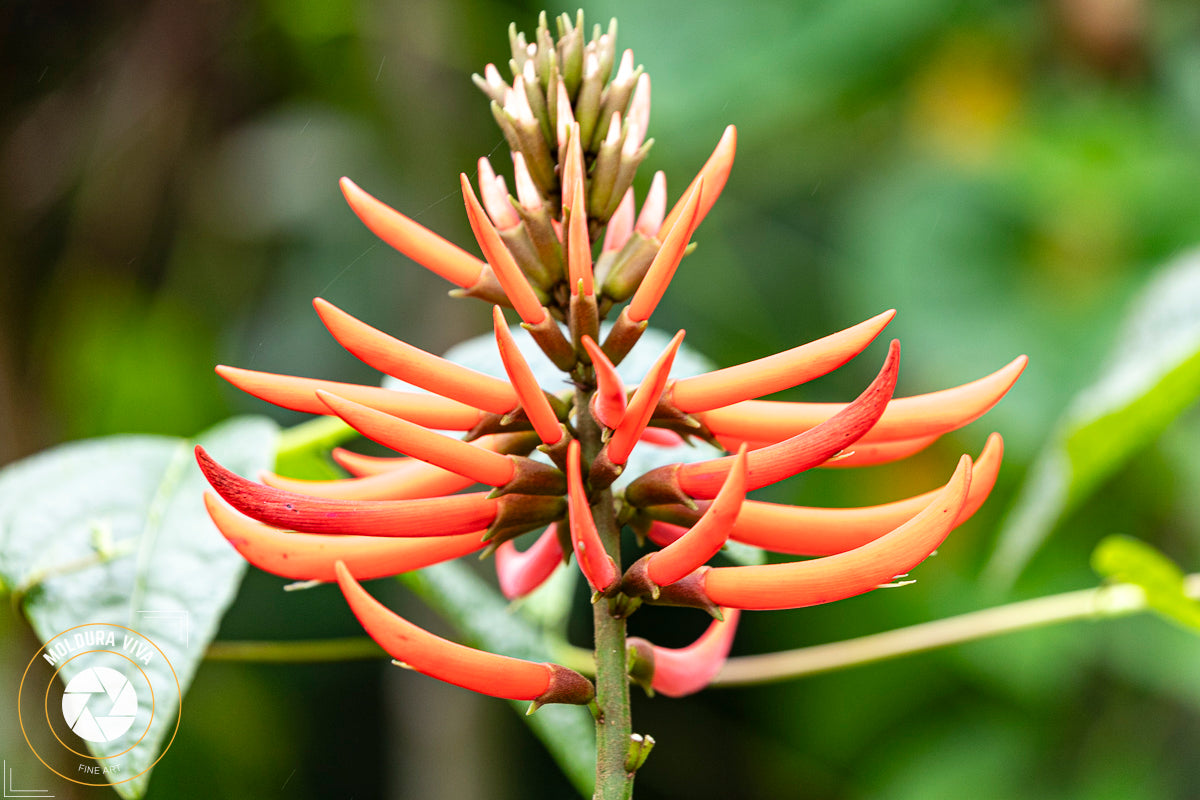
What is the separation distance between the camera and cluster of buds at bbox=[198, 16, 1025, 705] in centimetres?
48

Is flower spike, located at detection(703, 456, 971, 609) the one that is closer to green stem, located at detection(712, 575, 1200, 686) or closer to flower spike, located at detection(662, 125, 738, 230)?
flower spike, located at detection(662, 125, 738, 230)

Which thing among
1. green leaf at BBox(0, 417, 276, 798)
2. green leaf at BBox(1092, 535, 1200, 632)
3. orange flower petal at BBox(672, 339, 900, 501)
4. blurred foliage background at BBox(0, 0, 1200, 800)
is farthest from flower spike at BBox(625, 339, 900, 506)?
blurred foliage background at BBox(0, 0, 1200, 800)

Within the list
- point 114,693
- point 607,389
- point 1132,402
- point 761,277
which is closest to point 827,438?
point 607,389

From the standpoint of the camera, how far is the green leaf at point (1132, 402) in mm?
947

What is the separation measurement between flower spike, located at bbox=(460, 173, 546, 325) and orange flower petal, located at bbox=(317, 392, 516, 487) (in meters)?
0.08

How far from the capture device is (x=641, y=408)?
0.50m

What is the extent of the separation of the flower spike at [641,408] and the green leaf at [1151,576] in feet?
1.81

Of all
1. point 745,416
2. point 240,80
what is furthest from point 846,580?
point 240,80

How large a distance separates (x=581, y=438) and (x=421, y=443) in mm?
114

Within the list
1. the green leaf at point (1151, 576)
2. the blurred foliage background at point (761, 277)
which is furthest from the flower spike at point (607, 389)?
the blurred foliage background at point (761, 277)

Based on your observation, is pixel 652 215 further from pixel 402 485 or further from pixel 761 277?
pixel 761 277

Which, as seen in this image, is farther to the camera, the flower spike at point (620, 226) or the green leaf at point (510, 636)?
the green leaf at point (510, 636)

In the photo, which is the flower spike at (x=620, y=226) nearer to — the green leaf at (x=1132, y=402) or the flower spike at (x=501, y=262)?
the flower spike at (x=501, y=262)

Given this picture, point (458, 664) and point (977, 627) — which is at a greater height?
point (458, 664)
